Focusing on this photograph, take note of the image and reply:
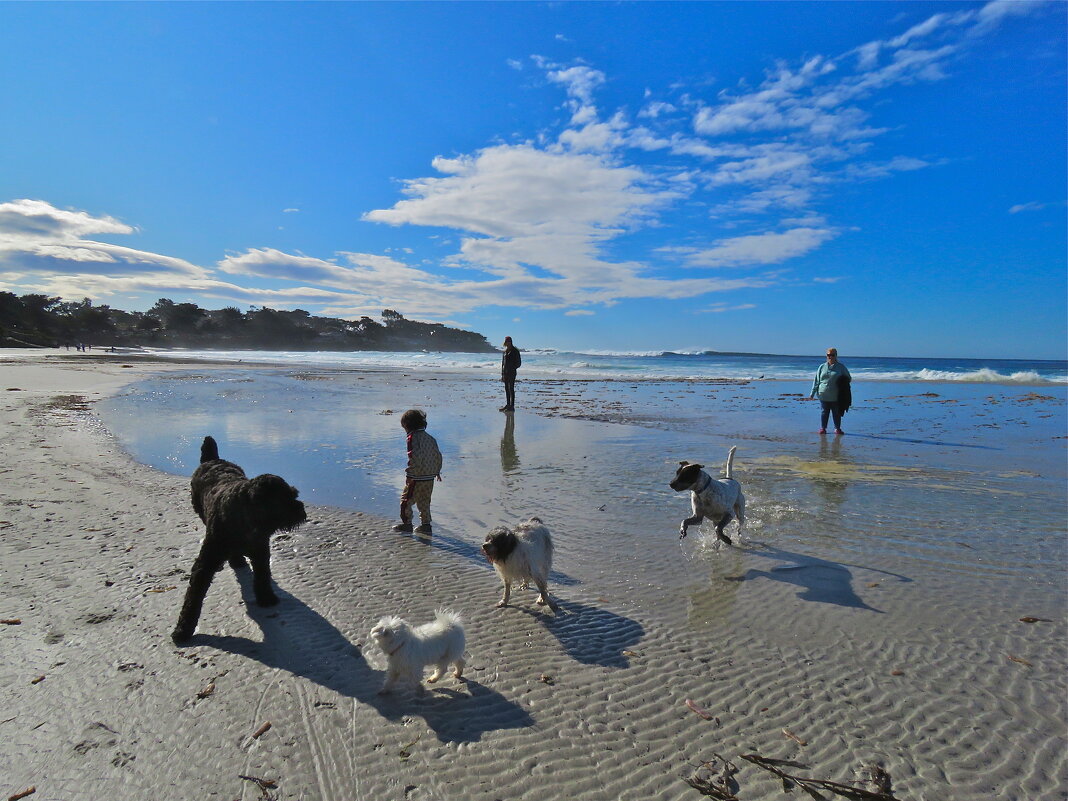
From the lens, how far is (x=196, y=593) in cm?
421

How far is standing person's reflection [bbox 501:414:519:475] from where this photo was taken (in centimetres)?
1051

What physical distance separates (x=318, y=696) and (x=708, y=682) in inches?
105

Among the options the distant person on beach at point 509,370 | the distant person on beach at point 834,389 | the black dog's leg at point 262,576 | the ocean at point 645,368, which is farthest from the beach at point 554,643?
the ocean at point 645,368

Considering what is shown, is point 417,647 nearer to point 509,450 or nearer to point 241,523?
point 241,523

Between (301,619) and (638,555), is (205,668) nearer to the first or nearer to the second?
(301,619)

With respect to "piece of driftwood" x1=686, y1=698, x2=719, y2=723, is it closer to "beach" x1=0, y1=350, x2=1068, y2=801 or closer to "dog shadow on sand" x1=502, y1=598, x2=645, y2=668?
"beach" x1=0, y1=350, x2=1068, y2=801

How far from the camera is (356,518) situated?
7.10 meters

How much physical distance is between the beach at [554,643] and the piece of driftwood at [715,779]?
71 mm

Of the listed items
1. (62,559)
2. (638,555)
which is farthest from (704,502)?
(62,559)

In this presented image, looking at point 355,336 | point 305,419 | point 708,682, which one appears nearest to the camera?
point 708,682

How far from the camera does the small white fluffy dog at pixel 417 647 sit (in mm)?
3391

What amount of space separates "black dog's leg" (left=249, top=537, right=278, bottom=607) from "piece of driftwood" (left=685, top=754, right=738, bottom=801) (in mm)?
3664

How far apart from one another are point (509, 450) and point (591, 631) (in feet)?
26.0

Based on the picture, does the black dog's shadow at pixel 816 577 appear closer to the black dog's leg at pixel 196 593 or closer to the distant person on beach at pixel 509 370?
A: the black dog's leg at pixel 196 593
